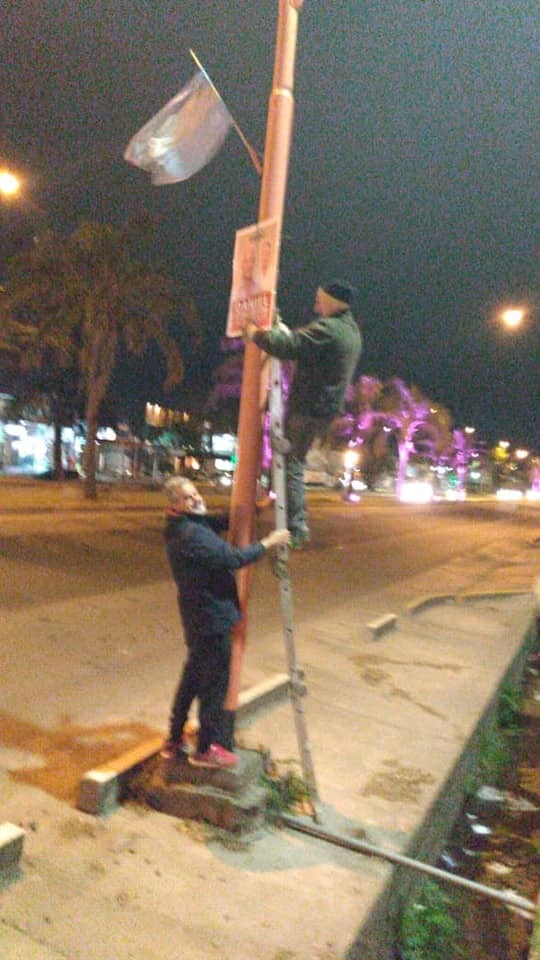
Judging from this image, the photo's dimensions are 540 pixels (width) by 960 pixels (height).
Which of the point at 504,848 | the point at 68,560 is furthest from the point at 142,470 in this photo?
the point at 504,848

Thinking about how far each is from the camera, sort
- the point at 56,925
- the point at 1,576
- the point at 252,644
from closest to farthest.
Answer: the point at 56,925 < the point at 252,644 < the point at 1,576

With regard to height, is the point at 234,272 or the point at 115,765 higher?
the point at 234,272

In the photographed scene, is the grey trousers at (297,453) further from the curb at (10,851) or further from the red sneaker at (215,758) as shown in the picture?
the curb at (10,851)

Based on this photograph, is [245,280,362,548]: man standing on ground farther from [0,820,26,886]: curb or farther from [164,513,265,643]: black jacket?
[0,820,26,886]: curb

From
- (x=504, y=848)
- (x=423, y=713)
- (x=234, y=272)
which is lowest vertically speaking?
(x=504, y=848)

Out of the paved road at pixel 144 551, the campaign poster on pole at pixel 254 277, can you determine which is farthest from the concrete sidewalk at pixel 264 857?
the campaign poster on pole at pixel 254 277

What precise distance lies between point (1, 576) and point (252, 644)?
4451 millimetres

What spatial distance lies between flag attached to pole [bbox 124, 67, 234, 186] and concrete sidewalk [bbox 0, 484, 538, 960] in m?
3.70

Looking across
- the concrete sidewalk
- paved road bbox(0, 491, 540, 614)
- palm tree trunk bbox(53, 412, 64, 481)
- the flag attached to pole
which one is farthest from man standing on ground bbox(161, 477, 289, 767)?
palm tree trunk bbox(53, 412, 64, 481)

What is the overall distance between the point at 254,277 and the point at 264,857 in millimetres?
2986

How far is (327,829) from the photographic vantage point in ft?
14.9

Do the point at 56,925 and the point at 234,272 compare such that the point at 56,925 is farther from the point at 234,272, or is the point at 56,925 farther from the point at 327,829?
the point at 234,272

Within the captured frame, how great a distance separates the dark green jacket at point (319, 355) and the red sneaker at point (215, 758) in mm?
1880

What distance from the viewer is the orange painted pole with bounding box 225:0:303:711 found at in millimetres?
4496
